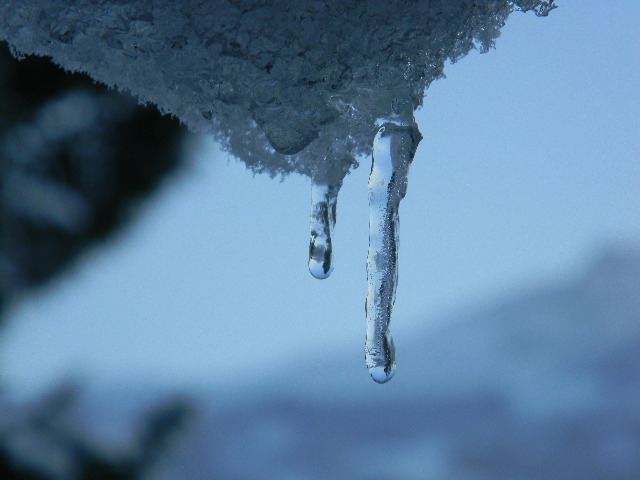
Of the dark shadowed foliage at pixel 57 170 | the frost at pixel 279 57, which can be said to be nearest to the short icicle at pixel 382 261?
the frost at pixel 279 57

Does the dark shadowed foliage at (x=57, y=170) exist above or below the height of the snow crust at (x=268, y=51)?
above

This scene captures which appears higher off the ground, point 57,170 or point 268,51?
point 57,170

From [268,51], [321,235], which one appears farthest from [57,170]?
[268,51]

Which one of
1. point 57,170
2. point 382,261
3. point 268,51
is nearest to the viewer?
point 268,51

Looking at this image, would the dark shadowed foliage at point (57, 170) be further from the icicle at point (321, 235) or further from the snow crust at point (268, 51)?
the snow crust at point (268, 51)

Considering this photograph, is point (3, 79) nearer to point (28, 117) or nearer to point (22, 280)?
point (28, 117)

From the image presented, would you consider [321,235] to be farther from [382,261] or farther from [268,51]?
[268,51]
